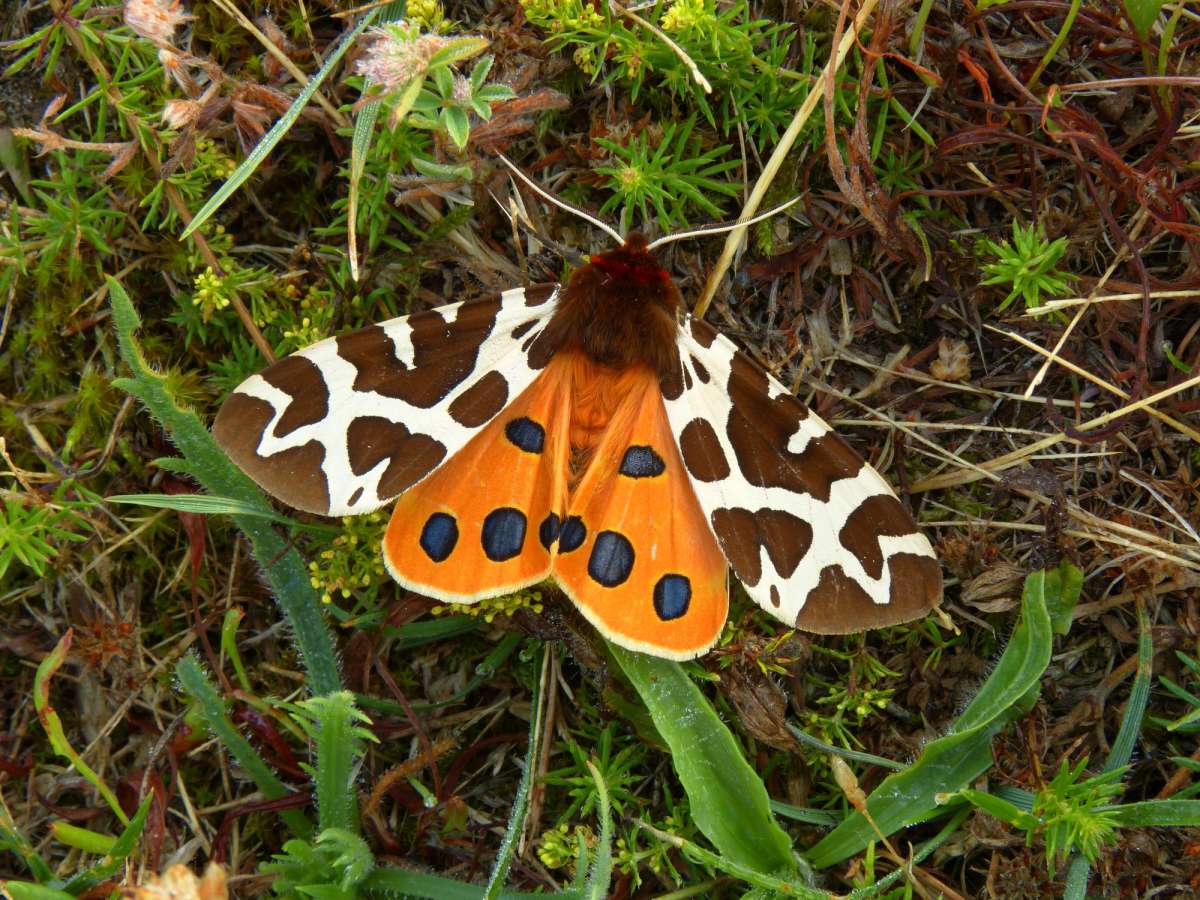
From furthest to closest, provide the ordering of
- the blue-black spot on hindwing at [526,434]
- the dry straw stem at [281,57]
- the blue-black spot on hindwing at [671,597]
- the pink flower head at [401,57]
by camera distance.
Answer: the dry straw stem at [281,57]
the blue-black spot on hindwing at [526,434]
the blue-black spot on hindwing at [671,597]
the pink flower head at [401,57]

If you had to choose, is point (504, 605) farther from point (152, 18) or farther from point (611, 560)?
point (152, 18)

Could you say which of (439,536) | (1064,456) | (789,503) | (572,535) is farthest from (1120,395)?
(439,536)

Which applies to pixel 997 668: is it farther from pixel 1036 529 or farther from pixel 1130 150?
pixel 1130 150

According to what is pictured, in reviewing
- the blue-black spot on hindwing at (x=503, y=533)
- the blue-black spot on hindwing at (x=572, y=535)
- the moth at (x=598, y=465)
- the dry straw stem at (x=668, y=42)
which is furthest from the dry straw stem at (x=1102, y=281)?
the blue-black spot on hindwing at (x=503, y=533)

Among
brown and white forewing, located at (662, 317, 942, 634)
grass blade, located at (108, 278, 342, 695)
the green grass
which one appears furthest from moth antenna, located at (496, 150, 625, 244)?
grass blade, located at (108, 278, 342, 695)

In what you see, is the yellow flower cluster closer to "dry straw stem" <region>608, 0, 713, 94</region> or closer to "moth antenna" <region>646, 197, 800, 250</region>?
"moth antenna" <region>646, 197, 800, 250</region>

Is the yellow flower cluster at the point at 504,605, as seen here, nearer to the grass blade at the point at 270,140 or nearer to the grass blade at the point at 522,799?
the grass blade at the point at 522,799
